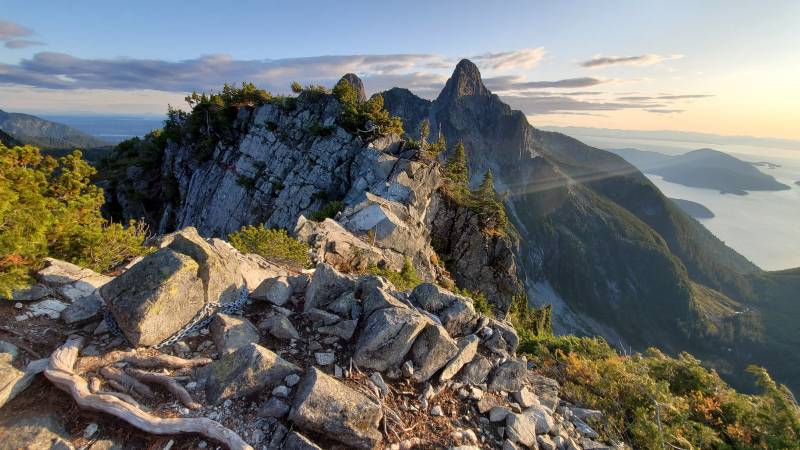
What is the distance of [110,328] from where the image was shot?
680 centimetres

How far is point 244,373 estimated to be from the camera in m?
6.10

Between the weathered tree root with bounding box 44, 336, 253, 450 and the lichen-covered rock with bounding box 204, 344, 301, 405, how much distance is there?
0.63 meters

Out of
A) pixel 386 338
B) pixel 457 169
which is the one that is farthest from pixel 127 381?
pixel 457 169

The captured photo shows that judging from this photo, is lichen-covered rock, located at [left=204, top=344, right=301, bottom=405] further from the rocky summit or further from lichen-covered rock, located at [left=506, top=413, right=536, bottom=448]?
lichen-covered rock, located at [left=506, top=413, right=536, bottom=448]

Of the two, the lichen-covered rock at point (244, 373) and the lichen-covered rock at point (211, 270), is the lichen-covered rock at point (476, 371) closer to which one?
the lichen-covered rock at point (244, 373)

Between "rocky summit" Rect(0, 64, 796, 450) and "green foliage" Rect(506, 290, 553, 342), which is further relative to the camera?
"green foliage" Rect(506, 290, 553, 342)

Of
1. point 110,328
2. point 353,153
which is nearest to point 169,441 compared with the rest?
point 110,328

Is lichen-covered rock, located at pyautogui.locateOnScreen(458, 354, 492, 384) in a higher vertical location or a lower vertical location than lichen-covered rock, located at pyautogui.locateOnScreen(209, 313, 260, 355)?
lower

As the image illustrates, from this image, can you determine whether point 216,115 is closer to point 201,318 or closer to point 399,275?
point 399,275

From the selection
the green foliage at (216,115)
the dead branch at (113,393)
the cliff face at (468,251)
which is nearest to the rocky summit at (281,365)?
the dead branch at (113,393)

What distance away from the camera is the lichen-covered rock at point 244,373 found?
19.6 feet

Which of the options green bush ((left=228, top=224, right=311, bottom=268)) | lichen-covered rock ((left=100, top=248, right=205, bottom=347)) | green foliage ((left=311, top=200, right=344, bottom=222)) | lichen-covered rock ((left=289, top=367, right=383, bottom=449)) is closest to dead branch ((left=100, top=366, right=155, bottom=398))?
lichen-covered rock ((left=100, top=248, right=205, bottom=347))

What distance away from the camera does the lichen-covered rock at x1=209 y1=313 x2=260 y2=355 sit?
7000 millimetres

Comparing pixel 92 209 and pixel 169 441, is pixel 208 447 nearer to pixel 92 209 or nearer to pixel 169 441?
pixel 169 441
